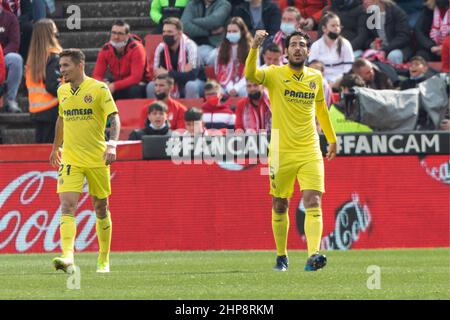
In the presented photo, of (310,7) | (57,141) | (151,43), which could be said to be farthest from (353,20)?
(57,141)

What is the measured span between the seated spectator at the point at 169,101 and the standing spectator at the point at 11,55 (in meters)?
2.61

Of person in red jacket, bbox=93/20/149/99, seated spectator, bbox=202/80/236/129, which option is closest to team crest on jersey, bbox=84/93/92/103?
seated spectator, bbox=202/80/236/129

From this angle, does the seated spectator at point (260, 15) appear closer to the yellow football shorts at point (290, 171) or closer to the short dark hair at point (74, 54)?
the yellow football shorts at point (290, 171)

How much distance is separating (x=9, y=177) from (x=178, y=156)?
228 centimetres

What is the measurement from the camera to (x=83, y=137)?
12711 mm

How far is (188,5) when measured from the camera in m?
20.6

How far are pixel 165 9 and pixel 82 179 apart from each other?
8.79 meters

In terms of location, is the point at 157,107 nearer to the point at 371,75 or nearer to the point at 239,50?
the point at 239,50

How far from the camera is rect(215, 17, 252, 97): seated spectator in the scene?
19.1 metres

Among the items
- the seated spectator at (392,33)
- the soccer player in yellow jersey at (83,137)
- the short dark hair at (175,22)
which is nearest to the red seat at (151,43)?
the short dark hair at (175,22)

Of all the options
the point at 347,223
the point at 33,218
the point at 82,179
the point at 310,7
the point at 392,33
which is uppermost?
the point at 310,7

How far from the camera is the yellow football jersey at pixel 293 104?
12664 millimetres

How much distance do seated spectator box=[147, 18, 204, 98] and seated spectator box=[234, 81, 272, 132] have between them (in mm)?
2175
